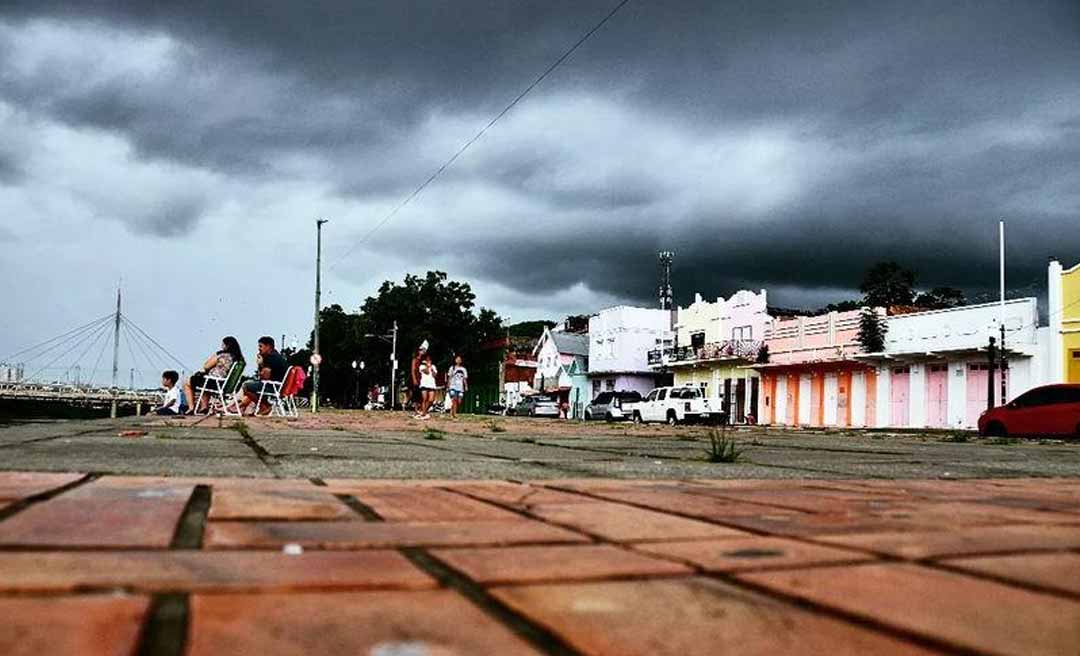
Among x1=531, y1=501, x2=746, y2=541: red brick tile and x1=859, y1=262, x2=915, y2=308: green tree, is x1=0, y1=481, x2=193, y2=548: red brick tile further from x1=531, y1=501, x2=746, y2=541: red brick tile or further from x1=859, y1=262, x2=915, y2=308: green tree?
x1=859, y1=262, x2=915, y2=308: green tree

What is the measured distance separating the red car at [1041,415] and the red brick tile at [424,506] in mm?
18945

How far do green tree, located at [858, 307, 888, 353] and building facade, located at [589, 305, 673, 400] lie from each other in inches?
739

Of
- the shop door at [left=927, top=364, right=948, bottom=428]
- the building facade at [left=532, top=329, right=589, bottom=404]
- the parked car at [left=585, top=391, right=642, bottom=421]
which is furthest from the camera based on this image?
the building facade at [left=532, top=329, right=589, bottom=404]

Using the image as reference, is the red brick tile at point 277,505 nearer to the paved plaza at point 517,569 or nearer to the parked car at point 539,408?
the paved plaza at point 517,569

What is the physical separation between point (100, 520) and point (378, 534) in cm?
62

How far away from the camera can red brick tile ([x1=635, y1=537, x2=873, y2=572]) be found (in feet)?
5.21

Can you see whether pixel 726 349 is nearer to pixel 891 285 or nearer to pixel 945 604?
pixel 891 285

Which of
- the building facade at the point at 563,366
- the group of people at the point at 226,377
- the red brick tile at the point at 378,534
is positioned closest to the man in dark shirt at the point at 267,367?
the group of people at the point at 226,377

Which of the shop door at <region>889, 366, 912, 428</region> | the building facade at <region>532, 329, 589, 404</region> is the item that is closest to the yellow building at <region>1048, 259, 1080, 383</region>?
the shop door at <region>889, 366, 912, 428</region>

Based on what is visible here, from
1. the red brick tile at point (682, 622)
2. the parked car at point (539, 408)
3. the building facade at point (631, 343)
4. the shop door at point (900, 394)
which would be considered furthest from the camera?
the building facade at point (631, 343)

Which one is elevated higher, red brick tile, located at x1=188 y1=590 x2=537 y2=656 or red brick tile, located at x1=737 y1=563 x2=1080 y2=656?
red brick tile, located at x1=188 y1=590 x2=537 y2=656

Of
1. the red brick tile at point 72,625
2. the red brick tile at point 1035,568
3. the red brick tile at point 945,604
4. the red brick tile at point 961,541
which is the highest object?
the red brick tile at point 72,625

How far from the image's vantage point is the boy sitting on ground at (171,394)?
567 inches

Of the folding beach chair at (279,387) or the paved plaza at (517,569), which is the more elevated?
the folding beach chair at (279,387)
